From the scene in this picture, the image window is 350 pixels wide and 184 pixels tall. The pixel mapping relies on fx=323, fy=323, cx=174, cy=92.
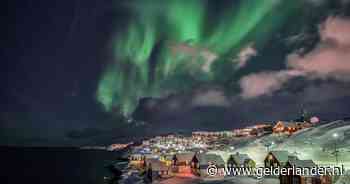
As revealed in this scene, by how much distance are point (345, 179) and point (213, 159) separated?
39.1 metres

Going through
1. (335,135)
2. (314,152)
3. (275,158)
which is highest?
(335,135)

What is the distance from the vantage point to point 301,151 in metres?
94.6

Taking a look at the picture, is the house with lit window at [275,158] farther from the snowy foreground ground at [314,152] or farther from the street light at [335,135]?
the street light at [335,135]

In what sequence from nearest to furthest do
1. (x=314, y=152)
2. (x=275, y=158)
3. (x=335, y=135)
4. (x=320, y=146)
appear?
(x=275, y=158) → (x=314, y=152) → (x=320, y=146) → (x=335, y=135)

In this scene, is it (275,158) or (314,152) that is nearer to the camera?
(275,158)

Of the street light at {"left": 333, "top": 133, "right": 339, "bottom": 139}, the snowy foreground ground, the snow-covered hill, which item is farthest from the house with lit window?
the street light at {"left": 333, "top": 133, "right": 339, "bottom": 139}

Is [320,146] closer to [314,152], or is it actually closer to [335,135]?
[314,152]

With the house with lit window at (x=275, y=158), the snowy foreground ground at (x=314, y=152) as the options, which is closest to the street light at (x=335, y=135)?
the snowy foreground ground at (x=314, y=152)

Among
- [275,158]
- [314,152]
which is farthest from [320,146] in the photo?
[275,158]

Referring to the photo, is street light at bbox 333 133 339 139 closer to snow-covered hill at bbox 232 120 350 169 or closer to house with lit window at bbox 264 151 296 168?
snow-covered hill at bbox 232 120 350 169

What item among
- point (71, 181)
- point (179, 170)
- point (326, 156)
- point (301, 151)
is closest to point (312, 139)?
point (301, 151)

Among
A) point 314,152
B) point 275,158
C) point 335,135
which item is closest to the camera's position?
point 275,158

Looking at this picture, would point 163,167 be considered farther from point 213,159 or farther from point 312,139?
point 312,139

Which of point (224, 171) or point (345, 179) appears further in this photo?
point (224, 171)
